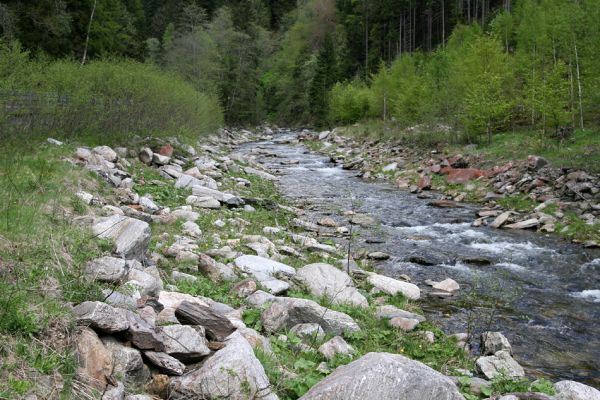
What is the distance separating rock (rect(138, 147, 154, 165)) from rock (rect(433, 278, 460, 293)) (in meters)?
10.5

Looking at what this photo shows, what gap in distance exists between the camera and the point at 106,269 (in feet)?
17.2

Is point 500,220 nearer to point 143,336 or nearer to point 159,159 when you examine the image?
point 159,159

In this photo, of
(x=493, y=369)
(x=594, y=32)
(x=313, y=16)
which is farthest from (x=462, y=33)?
(x=313, y=16)

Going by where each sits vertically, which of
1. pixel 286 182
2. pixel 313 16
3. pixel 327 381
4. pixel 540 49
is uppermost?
pixel 313 16

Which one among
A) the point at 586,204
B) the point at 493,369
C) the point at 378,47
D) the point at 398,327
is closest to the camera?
the point at 493,369

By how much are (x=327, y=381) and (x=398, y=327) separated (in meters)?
3.54

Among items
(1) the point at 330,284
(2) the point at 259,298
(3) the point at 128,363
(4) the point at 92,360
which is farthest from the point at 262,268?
(4) the point at 92,360

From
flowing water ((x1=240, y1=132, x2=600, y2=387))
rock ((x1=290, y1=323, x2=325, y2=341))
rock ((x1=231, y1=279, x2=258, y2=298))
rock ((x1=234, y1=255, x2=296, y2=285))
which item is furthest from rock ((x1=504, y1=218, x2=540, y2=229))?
rock ((x1=290, y1=323, x2=325, y2=341))

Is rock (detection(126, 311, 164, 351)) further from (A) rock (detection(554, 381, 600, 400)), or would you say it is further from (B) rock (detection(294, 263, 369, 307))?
(A) rock (detection(554, 381, 600, 400))

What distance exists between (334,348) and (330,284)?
2.57 m

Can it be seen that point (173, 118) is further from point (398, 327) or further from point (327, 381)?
point (327, 381)

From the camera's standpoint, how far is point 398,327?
7.09 meters

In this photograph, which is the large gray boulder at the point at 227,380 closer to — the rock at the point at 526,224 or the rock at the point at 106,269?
the rock at the point at 106,269

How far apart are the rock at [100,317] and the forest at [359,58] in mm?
10137
